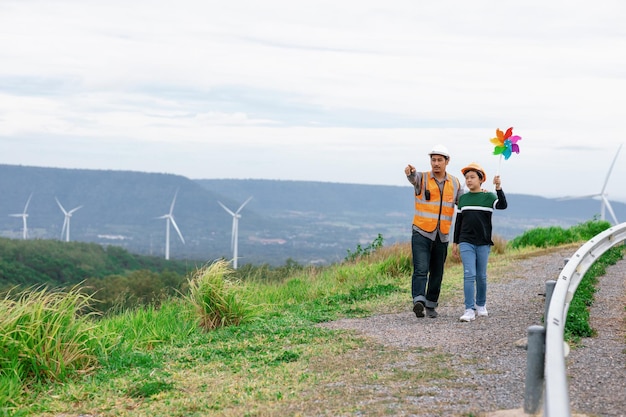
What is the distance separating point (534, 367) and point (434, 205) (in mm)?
5422

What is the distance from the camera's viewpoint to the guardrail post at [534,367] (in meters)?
5.30

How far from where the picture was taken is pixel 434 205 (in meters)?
10.8

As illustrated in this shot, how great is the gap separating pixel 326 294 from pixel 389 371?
263 inches

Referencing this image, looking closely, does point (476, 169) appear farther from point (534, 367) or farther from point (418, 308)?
point (534, 367)

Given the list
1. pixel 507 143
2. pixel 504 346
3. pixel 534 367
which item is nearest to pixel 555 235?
pixel 507 143

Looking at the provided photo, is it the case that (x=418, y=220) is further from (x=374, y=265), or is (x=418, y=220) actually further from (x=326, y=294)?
(x=374, y=265)

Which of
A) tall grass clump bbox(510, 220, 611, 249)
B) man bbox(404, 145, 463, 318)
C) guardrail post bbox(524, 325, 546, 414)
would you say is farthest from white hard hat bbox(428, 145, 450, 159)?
tall grass clump bbox(510, 220, 611, 249)

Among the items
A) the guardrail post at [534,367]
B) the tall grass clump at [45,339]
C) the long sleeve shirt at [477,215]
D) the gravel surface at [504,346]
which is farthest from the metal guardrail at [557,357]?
the tall grass clump at [45,339]

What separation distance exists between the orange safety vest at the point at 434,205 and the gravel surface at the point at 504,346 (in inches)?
48.0

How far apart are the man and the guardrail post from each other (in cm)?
521

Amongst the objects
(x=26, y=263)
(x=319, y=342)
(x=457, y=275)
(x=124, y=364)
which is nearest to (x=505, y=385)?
(x=319, y=342)

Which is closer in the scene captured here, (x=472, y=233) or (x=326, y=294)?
(x=472, y=233)

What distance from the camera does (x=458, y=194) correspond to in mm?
10914

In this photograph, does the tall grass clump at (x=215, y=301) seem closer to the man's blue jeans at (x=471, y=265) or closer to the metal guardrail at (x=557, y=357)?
the man's blue jeans at (x=471, y=265)
